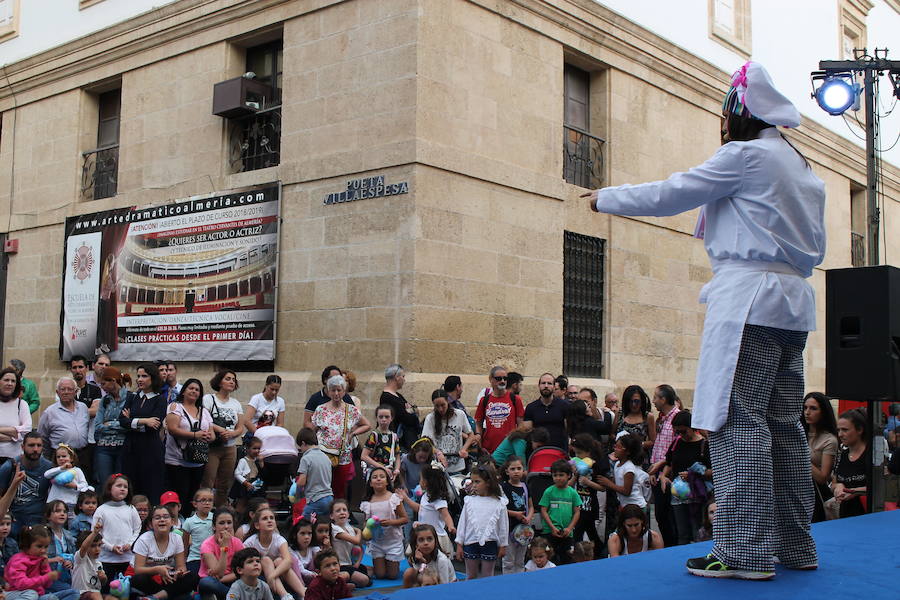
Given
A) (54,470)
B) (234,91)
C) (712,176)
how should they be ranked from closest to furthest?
(712,176)
(54,470)
(234,91)

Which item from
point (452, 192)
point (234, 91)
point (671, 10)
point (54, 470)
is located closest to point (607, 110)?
point (671, 10)

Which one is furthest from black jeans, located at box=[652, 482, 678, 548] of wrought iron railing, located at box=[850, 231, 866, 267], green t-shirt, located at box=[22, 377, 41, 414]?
wrought iron railing, located at box=[850, 231, 866, 267]

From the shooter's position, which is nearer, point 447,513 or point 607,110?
point 447,513

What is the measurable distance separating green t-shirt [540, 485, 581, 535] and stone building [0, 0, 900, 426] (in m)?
3.20

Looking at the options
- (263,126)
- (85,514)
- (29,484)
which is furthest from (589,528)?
(263,126)

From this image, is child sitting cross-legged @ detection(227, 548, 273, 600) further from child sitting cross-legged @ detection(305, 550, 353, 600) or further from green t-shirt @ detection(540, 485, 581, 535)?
green t-shirt @ detection(540, 485, 581, 535)

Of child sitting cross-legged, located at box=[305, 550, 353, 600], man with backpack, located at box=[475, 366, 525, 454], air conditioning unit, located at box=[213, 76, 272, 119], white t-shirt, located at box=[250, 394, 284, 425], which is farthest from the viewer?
air conditioning unit, located at box=[213, 76, 272, 119]

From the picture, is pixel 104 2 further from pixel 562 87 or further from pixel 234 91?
pixel 562 87

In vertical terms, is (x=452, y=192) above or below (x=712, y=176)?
above

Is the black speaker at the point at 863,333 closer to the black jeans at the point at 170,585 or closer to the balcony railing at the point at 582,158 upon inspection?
the black jeans at the point at 170,585

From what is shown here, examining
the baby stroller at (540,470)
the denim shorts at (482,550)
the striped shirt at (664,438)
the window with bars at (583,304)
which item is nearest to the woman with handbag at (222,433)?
the denim shorts at (482,550)

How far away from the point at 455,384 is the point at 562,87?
5.56m

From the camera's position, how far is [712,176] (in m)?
3.73

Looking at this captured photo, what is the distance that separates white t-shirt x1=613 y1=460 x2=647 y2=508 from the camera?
872cm
